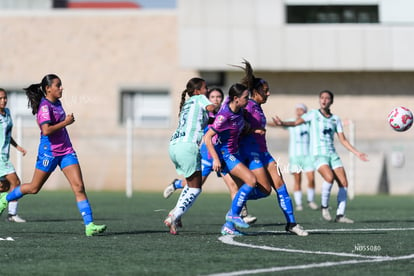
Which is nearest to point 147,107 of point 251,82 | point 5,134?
point 5,134

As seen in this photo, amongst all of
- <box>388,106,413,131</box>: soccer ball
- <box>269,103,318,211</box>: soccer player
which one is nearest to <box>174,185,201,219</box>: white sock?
<box>388,106,413,131</box>: soccer ball

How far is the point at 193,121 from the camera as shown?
12.1 metres

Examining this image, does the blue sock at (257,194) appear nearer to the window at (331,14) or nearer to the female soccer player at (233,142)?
the female soccer player at (233,142)

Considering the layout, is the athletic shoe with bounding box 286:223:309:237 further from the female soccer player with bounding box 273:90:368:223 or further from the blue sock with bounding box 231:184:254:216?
the female soccer player with bounding box 273:90:368:223

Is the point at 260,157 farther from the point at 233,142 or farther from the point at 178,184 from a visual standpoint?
the point at 178,184

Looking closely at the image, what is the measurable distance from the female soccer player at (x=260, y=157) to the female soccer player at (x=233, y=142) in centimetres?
19

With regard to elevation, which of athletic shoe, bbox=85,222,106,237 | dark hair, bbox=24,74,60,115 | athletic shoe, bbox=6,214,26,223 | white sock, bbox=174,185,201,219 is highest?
dark hair, bbox=24,74,60,115

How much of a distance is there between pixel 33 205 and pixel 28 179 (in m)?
11.1

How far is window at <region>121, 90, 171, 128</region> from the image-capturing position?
127 feet

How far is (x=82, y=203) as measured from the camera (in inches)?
472

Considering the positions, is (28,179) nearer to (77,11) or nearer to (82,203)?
(77,11)

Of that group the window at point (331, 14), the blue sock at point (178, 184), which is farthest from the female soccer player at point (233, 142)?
the window at point (331, 14)

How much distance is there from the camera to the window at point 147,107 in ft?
127

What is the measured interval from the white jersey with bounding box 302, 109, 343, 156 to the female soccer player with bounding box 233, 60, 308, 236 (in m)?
3.66
